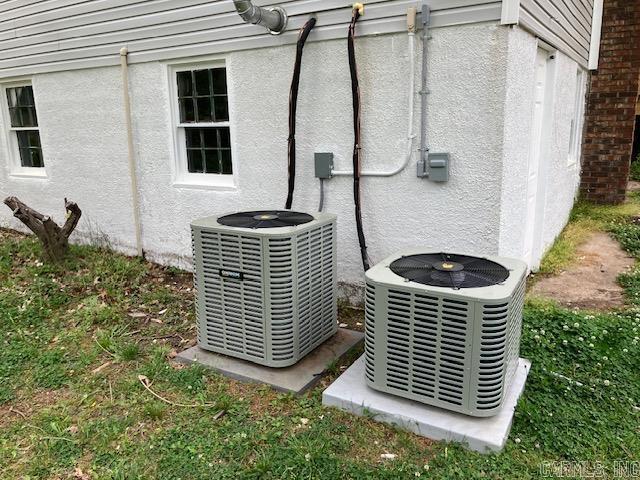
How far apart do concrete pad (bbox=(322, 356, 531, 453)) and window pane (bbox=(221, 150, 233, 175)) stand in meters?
2.97

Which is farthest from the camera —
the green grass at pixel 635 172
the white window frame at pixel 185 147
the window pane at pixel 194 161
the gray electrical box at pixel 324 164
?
the green grass at pixel 635 172

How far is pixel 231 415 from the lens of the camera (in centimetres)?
315

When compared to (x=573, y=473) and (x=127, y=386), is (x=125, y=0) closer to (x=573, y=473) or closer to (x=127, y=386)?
(x=127, y=386)

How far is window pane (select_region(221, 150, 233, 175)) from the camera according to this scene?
550 cm

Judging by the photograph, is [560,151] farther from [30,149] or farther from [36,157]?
[30,149]

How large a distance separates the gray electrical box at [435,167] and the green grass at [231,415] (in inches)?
53.6

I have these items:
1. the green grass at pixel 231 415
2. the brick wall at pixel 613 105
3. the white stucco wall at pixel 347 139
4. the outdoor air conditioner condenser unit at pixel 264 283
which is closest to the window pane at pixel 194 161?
the white stucco wall at pixel 347 139

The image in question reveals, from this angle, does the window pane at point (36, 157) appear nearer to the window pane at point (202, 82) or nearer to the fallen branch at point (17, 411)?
the window pane at point (202, 82)

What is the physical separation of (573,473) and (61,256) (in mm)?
5618

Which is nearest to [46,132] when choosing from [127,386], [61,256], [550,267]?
[61,256]

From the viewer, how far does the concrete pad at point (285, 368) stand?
3.44 metres

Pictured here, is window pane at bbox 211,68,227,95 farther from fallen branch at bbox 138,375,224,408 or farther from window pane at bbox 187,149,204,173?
fallen branch at bbox 138,375,224,408

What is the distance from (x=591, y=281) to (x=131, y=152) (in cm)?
533

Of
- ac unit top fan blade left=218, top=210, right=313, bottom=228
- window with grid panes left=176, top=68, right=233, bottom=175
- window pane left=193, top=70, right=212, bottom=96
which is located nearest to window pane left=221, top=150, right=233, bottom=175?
window with grid panes left=176, top=68, right=233, bottom=175
